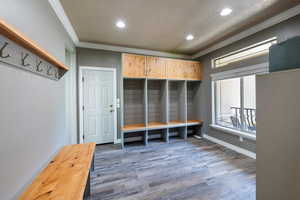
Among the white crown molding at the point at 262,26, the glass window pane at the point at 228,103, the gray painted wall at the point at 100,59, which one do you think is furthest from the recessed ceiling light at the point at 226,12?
the gray painted wall at the point at 100,59

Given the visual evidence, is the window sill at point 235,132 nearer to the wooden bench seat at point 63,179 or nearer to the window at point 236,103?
the window at point 236,103

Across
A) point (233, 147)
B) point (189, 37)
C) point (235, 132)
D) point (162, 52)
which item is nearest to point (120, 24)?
point (189, 37)

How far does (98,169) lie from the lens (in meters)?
2.38

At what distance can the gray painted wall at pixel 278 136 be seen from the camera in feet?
3.45

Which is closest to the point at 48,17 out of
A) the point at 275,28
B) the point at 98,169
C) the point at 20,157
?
the point at 20,157

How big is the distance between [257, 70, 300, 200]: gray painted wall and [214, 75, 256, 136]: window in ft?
6.33

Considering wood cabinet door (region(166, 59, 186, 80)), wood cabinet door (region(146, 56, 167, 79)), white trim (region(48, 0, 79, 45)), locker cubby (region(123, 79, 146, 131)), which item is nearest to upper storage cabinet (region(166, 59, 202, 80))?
wood cabinet door (region(166, 59, 186, 80))

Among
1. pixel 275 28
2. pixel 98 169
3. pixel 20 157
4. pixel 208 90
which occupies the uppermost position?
pixel 275 28

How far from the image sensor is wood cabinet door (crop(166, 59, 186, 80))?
12.2ft

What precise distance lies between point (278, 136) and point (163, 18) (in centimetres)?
233

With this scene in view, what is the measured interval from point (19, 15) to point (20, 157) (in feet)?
4.01

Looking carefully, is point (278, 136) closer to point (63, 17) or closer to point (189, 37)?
point (189, 37)

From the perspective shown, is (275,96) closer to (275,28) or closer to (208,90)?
(275,28)

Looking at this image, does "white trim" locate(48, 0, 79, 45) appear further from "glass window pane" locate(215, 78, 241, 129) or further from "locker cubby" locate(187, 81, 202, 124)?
"glass window pane" locate(215, 78, 241, 129)
